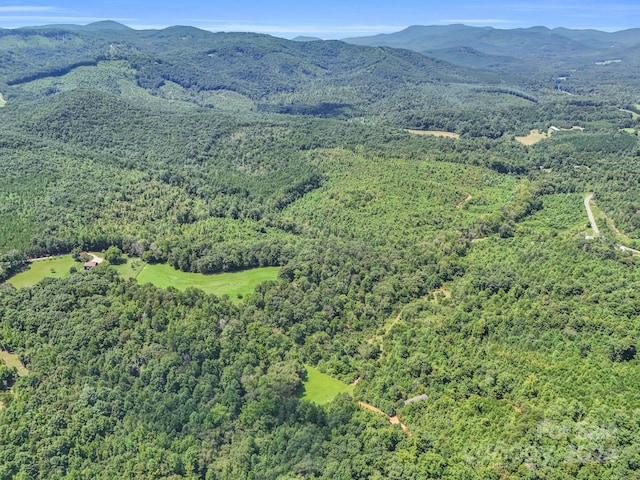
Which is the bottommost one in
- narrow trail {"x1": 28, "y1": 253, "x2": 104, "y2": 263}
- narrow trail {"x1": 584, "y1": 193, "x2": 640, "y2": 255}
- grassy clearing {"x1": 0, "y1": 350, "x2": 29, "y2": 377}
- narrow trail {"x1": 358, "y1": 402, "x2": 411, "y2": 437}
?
grassy clearing {"x1": 0, "y1": 350, "x2": 29, "y2": 377}

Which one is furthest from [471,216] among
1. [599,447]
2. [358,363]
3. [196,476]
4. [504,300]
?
[196,476]

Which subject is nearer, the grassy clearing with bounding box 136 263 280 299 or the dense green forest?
the dense green forest

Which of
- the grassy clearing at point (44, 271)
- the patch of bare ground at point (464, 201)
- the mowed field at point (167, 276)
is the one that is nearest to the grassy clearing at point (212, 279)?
the mowed field at point (167, 276)

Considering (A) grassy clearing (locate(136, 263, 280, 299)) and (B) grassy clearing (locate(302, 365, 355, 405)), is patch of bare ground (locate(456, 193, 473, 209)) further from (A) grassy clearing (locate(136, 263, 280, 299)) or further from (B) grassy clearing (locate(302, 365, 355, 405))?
(B) grassy clearing (locate(302, 365, 355, 405))

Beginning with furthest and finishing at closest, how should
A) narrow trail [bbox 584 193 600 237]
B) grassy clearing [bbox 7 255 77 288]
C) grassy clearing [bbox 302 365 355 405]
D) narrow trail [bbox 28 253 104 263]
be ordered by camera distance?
narrow trail [bbox 584 193 600 237] < narrow trail [bbox 28 253 104 263] < grassy clearing [bbox 7 255 77 288] < grassy clearing [bbox 302 365 355 405]

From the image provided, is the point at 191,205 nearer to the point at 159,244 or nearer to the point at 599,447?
the point at 159,244

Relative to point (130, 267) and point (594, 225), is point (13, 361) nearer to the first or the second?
point (130, 267)

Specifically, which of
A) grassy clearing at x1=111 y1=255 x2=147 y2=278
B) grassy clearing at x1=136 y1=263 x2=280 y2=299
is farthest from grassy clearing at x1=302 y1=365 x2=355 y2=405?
grassy clearing at x1=111 y1=255 x2=147 y2=278
